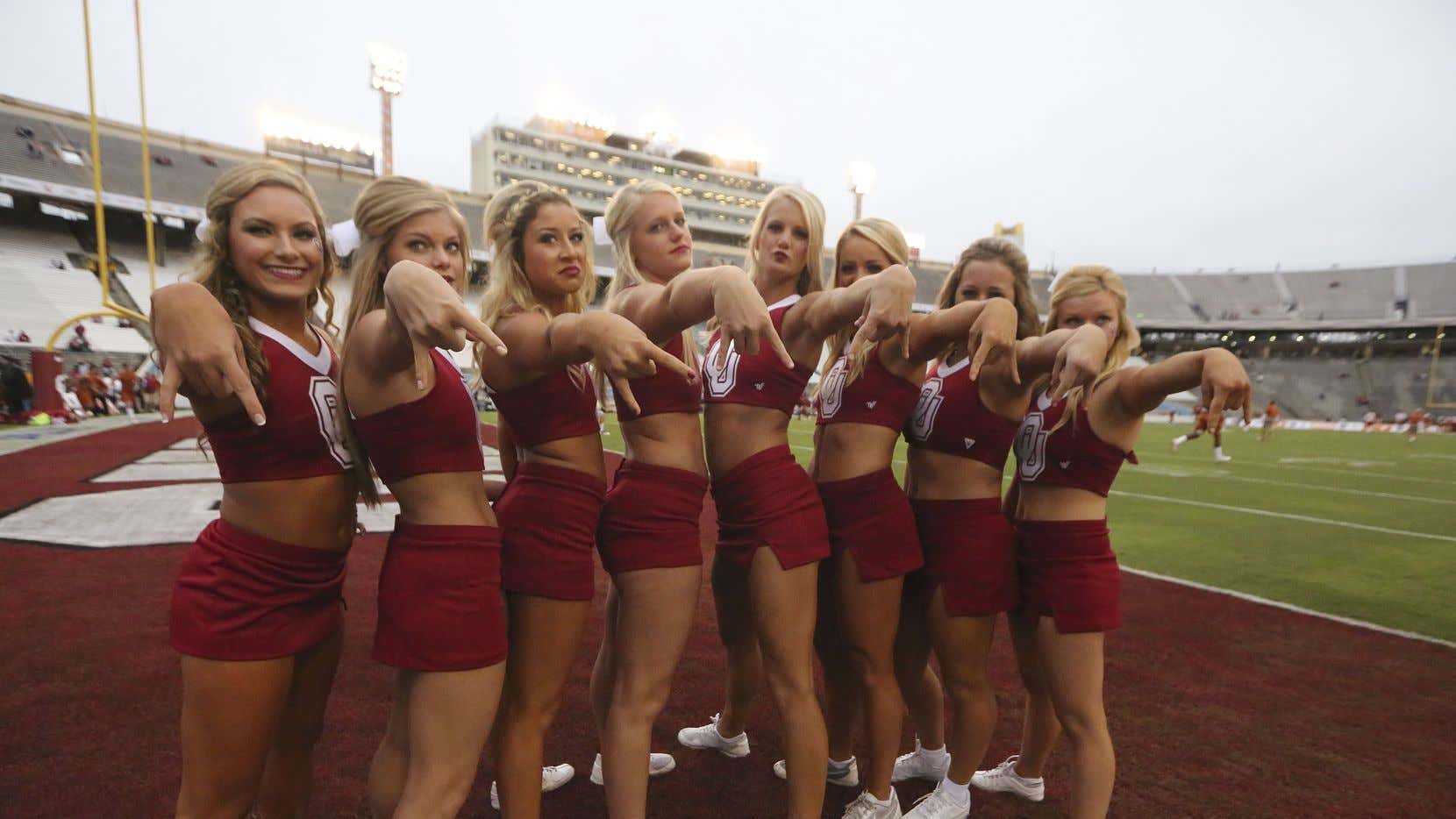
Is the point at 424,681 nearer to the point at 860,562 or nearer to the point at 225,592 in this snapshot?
the point at 225,592

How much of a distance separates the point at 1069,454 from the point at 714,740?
2073mm

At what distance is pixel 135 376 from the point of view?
72.8ft

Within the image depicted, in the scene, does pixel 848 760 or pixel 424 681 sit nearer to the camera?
pixel 424 681

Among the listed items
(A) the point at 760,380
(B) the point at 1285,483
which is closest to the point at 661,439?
(A) the point at 760,380

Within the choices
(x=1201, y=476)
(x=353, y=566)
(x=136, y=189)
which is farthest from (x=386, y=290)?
(x=136, y=189)

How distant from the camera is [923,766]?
10.3 feet

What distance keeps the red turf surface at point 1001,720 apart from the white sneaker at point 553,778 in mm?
41

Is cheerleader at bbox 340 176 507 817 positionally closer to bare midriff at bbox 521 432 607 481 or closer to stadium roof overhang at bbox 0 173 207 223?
bare midriff at bbox 521 432 607 481

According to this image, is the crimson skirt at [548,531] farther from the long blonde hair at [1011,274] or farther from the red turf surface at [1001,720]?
the long blonde hair at [1011,274]

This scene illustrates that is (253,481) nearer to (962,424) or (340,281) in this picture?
(962,424)

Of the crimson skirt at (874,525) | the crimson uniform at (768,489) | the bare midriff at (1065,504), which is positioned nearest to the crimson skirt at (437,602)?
the crimson uniform at (768,489)

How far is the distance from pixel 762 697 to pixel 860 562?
1.80m

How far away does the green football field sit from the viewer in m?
5.85

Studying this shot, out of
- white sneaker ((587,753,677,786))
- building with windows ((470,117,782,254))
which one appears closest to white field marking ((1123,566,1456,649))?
white sneaker ((587,753,677,786))
